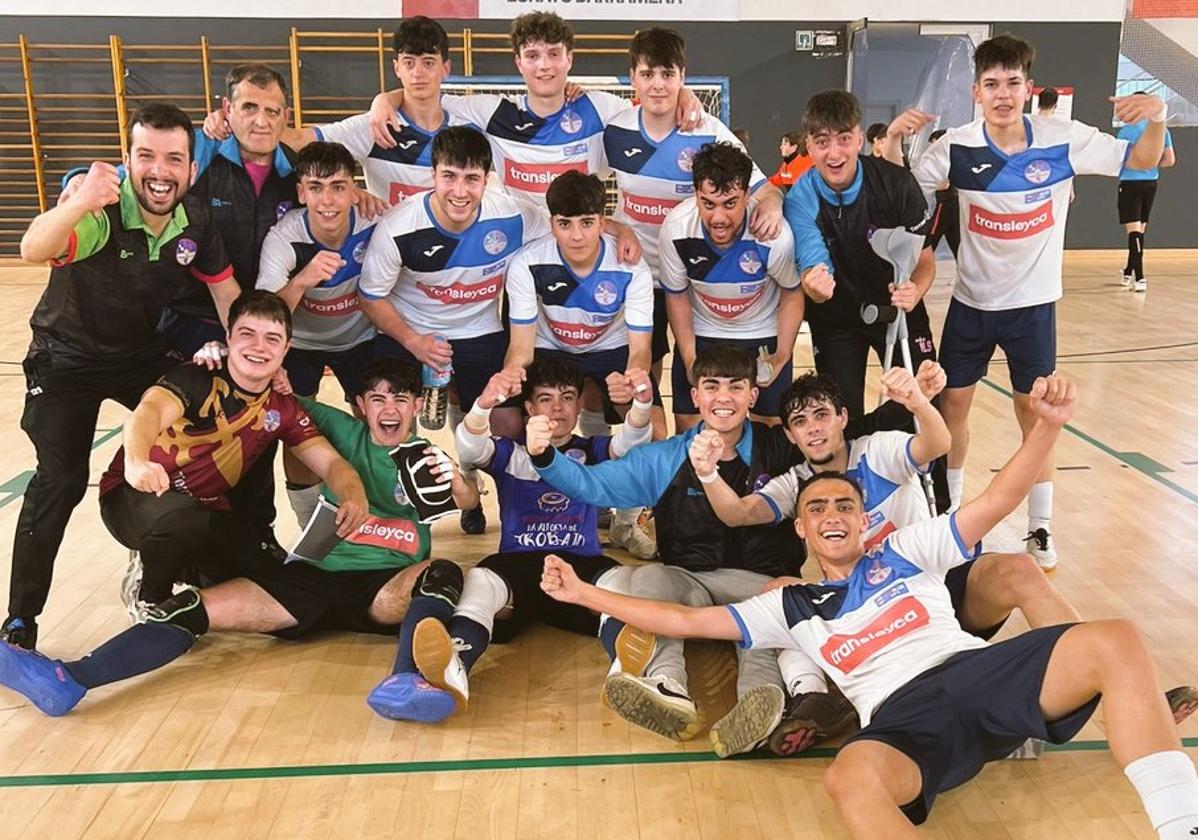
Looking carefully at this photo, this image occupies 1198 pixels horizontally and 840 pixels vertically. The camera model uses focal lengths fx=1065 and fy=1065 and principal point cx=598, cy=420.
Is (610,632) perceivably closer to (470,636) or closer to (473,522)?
(470,636)

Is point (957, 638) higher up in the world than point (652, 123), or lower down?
lower down

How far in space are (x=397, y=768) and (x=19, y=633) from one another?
1435mm

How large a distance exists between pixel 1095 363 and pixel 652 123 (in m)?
5.05

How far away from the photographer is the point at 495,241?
4.23 meters

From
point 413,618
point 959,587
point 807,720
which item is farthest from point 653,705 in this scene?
point 959,587

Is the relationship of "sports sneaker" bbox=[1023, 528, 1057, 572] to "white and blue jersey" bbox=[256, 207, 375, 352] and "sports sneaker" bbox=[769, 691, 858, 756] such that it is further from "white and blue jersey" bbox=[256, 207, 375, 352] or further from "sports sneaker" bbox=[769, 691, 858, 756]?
"white and blue jersey" bbox=[256, 207, 375, 352]

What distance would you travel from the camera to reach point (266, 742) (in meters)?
3.06

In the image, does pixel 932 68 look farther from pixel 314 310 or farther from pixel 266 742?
pixel 266 742

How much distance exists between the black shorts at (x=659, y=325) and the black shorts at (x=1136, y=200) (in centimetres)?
872

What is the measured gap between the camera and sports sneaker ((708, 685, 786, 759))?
2822 mm

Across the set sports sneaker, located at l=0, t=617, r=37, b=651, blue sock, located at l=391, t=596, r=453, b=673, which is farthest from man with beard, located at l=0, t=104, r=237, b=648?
blue sock, located at l=391, t=596, r=453, b=673

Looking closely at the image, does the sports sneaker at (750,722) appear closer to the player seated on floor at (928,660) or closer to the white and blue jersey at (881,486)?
the player seated on floor at (928,660)

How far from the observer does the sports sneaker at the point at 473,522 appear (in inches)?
190

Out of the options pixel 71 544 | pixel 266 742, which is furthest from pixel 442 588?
pixel 71 544
